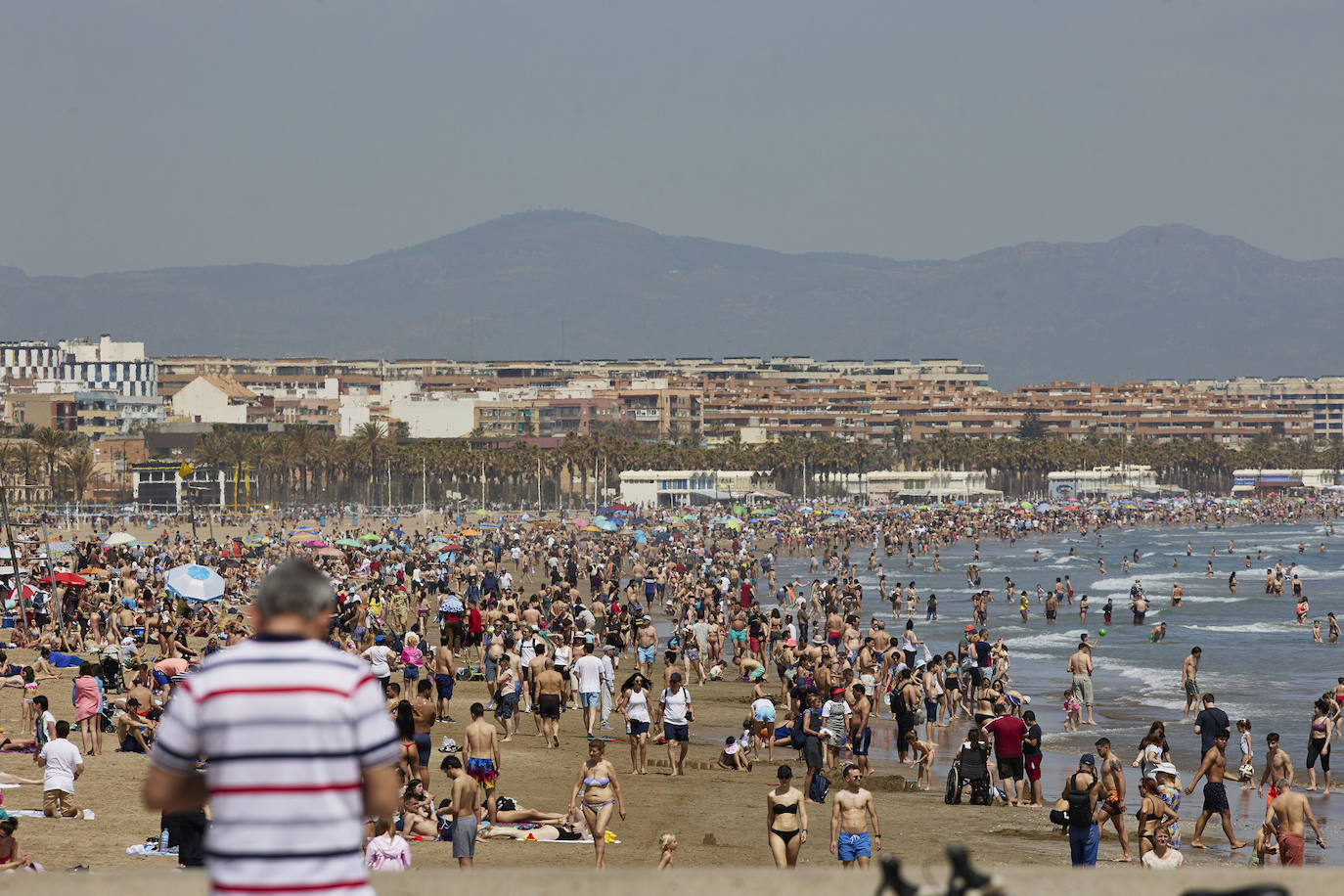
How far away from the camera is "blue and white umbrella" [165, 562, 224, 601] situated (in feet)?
74.7

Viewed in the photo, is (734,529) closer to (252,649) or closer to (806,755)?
(806,755)

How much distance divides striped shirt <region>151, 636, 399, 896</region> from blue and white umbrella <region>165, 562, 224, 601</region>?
2046cm

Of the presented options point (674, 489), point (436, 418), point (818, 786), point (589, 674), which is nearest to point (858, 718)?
point (818, 786)

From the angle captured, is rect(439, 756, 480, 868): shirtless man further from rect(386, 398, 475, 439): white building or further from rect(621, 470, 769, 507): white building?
rect(386, 398, 475, 439): white building

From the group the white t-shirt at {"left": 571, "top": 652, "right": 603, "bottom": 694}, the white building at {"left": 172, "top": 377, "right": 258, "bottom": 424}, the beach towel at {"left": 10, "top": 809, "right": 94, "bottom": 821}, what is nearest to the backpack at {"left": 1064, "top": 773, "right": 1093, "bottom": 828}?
the beach towel at {"left": 10, "top": 809, "right": 94, "bottom": 821}

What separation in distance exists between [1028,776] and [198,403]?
445 feet

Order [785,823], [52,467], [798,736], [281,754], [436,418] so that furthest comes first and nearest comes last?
[436,418] < [52,467] < [798,736] < [785,823] < [281,754]

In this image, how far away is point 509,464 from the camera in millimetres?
118125

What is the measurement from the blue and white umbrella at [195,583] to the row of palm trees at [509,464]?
74.6 metres

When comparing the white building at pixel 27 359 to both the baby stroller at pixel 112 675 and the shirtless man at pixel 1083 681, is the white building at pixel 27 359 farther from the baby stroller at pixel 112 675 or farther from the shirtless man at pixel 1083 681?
the shirtless man at pixel 1083 681

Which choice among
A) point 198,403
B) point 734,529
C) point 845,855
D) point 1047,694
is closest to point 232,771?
point 845,855

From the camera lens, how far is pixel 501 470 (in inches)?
4665

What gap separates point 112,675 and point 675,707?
6.96 m

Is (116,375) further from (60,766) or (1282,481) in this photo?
(60,766)
